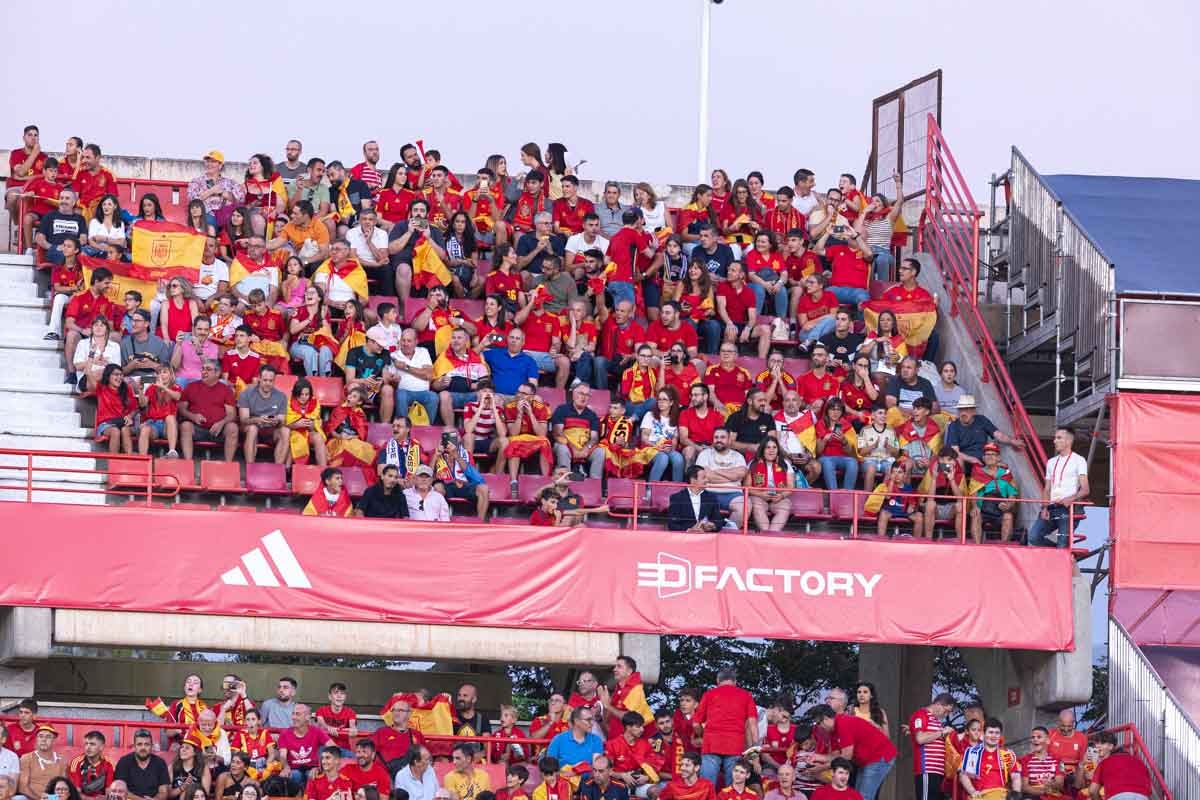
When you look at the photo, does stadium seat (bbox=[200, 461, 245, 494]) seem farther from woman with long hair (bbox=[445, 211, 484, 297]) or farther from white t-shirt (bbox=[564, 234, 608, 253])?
white t-shirt (bbox=[564, 234, 608, 253])

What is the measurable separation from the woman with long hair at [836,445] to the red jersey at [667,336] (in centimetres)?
180

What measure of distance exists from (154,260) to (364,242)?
2199 millimetres

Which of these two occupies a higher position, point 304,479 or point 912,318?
point 912,318

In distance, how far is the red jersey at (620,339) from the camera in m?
23.2

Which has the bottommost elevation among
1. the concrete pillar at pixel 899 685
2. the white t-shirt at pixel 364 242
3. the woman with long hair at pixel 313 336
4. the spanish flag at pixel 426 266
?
the concrete pillar at pixel 899 685

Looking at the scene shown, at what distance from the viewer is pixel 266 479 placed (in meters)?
20.8

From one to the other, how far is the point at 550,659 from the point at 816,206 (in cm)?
776

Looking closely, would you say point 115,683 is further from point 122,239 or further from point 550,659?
point 550,659

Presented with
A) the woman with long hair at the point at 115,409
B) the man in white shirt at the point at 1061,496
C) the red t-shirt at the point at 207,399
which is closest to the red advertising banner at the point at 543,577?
the man in white shirt at the point at 1061,496

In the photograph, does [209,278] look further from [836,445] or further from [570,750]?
[570,750]

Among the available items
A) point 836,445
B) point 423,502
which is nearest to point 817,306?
point 836,445

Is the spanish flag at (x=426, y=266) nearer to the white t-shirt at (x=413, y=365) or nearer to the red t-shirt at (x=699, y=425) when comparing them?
the white t-shirt at (x=413, y=365)

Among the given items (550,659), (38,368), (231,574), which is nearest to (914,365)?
(550,659)

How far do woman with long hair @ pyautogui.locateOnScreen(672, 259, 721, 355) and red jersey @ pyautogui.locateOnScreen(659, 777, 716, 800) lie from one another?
6.57 meters
